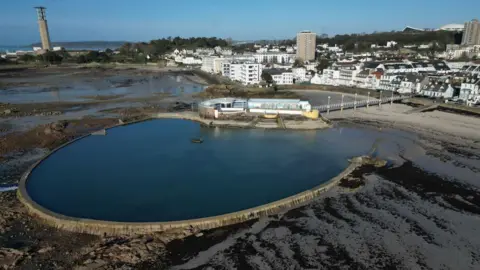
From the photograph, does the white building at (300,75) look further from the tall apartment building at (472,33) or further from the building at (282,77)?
the tall apartment building at (472,33)

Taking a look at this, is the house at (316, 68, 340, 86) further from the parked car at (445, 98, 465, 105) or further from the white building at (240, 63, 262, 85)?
the parked car at (445, 98, 465, 105)

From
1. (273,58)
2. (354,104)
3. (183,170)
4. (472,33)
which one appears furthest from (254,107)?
(472,33)

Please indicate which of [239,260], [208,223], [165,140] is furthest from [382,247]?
[165,140]

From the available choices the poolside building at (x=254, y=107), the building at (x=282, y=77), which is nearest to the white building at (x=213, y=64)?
the building at (x=282, y=77)

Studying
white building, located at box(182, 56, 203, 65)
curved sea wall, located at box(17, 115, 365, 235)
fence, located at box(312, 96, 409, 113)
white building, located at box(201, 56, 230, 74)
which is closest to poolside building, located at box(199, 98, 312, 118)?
fence, located at box(312, 96, 409, 113)

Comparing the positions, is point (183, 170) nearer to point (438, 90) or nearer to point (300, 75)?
point (438, 90)

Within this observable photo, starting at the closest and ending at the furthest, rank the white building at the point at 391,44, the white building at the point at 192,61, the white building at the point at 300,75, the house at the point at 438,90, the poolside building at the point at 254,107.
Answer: the poolside building at the point at 254,107 < the house at the point at 438,90 < the white building at the point at 300,75 < the white building at the point at 192,61 < the white building at the point at 391,44

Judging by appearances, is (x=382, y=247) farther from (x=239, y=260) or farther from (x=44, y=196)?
(x=44, y=196)
